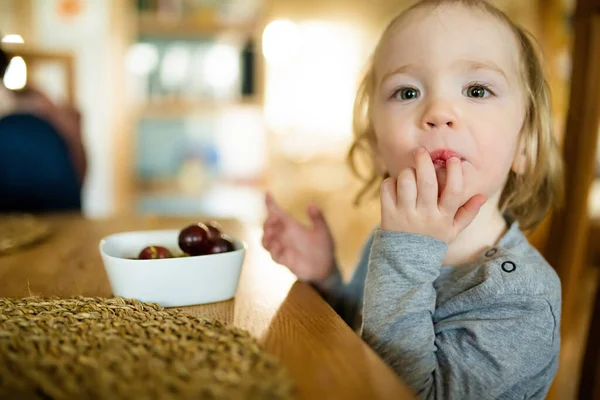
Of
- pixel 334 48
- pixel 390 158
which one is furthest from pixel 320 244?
pixel 334 48

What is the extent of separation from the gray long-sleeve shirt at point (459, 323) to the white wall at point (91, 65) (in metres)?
3.05

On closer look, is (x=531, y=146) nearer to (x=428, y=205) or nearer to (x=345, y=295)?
(x=428, y=205)

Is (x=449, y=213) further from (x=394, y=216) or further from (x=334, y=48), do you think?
(x=334, y=48)

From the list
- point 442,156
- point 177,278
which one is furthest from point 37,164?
point 442,156

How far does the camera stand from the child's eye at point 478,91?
29.6 inches

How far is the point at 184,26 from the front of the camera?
3.45 metres

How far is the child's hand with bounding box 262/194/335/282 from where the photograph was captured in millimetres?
872

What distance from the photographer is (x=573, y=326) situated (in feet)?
7.93

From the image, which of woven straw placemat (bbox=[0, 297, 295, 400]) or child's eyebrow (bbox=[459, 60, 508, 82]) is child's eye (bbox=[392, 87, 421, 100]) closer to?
child's eyebrow (bbox=[459, 60, 508, 82])

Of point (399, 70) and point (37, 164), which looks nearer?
point (399, 70)

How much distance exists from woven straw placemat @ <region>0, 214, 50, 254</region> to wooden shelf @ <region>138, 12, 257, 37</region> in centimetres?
241

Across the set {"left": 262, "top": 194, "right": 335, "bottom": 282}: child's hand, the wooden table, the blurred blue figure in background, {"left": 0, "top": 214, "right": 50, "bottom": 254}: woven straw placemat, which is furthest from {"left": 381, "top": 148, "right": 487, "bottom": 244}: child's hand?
the blurred blue figure in background

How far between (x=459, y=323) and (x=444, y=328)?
0.07 ft

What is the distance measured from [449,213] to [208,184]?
9.86ft
